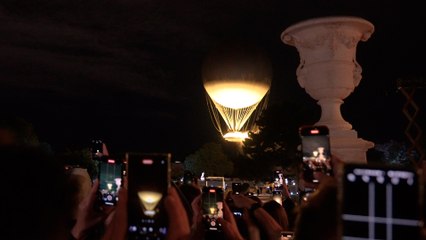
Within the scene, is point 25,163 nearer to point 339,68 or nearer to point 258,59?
point 339,68

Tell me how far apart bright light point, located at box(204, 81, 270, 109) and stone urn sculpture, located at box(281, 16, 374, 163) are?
111 feet

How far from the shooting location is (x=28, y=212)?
8.56 feet

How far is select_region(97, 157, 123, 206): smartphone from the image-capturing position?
7235 millimetres

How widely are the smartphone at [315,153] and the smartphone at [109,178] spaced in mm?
2389

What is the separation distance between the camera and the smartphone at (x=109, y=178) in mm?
7235

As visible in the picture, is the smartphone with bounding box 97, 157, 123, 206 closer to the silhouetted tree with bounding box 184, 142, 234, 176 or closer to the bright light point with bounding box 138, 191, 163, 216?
the bright light point with bounding box 138, 191, 163, 216

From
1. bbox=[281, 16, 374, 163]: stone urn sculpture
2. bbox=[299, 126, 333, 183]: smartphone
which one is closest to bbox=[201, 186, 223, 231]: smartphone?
bbox=[281, 16, 374, 163]: stone urn sculpture

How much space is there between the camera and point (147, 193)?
17.1ft

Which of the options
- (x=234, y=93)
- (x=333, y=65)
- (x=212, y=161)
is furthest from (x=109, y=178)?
(x=212, y=161)

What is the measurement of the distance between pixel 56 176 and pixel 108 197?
4598 mm

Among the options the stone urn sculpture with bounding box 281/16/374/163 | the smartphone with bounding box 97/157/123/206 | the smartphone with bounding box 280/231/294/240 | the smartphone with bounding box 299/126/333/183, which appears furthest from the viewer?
the stone urn sculpture with bounding box 281/16/374/163

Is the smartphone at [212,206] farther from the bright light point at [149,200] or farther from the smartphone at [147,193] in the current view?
the bright light point at [149,200]

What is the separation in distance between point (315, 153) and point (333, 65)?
684cm

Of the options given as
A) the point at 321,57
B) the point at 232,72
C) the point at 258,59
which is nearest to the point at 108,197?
the point at 321,57
